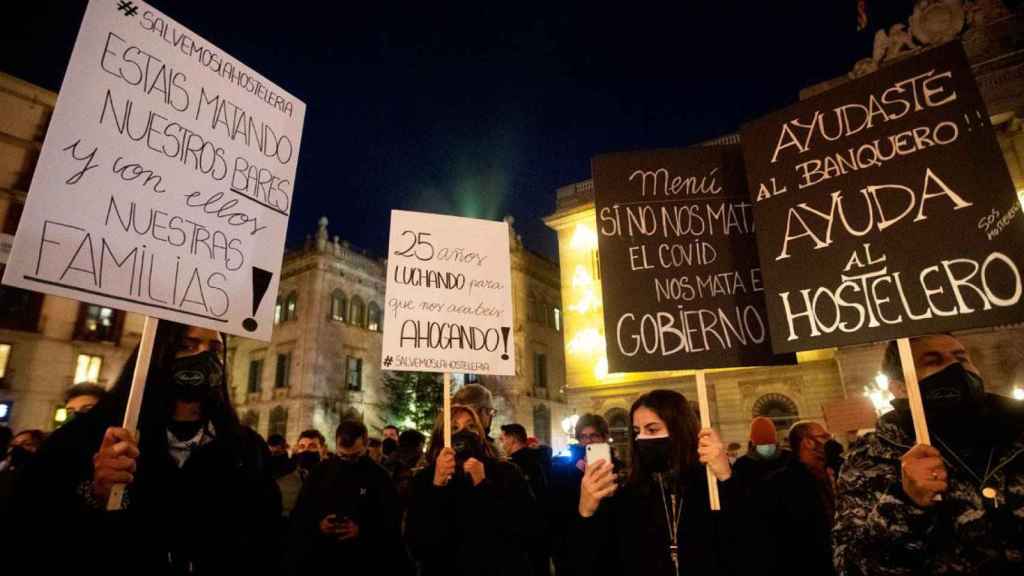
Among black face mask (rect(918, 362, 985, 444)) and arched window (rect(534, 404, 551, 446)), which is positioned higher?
arched window (rect(534, 404, 551, 446))

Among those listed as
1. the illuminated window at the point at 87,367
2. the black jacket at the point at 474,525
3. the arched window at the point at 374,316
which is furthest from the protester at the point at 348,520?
the arched window at the point at 374,316

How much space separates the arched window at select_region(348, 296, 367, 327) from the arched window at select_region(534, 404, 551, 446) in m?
12.1

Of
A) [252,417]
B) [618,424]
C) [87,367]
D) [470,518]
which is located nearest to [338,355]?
[252,417]

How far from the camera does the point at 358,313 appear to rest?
33.7m

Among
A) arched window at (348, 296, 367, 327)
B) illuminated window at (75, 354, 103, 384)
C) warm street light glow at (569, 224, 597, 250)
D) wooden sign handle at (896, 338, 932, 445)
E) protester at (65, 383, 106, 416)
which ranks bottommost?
wooden sign handle at (896, 338, 932, 445)

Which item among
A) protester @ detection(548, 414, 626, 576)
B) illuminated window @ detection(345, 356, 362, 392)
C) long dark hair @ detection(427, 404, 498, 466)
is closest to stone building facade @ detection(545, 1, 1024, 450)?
protester @ detection(548, 414, 626, 576)

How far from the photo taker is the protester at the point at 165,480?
2.08 metres

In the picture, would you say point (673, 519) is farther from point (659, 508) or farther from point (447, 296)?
point (447, 296)

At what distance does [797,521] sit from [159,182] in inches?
184

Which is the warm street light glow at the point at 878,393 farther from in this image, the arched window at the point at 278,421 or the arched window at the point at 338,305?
the arched window at the point at 278,421

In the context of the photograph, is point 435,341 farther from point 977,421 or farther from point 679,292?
point 977,421

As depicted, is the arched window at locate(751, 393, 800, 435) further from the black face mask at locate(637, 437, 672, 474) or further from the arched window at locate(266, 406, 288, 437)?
the arched window at locate(266, 406, 288, 437)

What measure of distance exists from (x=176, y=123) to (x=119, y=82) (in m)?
0.29

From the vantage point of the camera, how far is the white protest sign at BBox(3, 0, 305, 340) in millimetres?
2223
